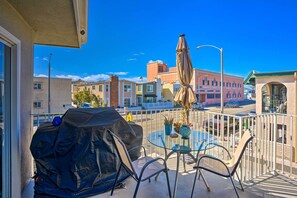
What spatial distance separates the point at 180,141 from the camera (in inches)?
116

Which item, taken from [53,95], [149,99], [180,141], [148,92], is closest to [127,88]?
[148,92]

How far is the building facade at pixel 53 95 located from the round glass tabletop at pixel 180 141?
16850 millimetres

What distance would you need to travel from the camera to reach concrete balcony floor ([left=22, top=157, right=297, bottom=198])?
2404mm

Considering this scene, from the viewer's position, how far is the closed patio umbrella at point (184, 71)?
326 centimetres

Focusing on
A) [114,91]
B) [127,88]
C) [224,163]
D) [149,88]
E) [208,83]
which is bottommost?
[224,163]

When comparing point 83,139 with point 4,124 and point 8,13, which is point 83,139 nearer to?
point 4,124

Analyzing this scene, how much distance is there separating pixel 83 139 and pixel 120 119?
0.70m

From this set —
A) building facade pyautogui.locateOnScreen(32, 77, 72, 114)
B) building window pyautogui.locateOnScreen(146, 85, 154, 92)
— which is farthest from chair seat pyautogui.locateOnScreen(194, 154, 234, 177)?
building window pyautogui.locateOnScreen(146, 85, 154, 92)

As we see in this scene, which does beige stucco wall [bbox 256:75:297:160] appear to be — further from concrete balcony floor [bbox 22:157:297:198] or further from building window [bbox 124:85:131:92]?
building window [bbox 124:85:131:92]

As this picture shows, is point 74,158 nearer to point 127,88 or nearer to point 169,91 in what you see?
point 127,88

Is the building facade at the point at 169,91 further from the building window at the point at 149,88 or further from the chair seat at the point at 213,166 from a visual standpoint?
the chair seat at the point at 213,166

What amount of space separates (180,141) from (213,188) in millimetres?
883

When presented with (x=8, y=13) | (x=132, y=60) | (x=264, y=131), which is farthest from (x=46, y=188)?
(x=132, y=60)

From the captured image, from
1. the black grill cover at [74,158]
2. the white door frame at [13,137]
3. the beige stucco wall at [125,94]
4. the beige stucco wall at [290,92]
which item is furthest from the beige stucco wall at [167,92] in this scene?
the white door frame at [13,137]
